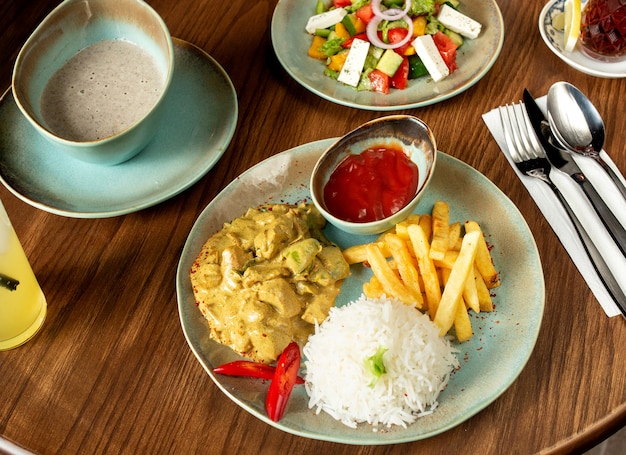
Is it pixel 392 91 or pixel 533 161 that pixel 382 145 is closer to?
pixel 392 91

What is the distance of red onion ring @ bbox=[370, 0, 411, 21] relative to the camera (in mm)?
2592

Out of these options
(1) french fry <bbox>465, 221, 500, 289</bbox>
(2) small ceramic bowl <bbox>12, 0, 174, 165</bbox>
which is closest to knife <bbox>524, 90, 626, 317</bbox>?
(1) french fry <bbox>465, 221, 500, 289</bbox>

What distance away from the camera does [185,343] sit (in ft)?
6.84

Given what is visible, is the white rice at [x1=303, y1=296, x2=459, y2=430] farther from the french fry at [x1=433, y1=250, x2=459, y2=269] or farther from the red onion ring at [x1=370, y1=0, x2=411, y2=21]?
the red onion ring at [x1=370, y1=0, x2=411, y2=21]

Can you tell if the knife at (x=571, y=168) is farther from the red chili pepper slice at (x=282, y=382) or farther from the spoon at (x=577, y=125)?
the red chili pepper slice at (x=282, y=382)

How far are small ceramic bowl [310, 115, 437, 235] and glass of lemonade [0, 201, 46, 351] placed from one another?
90 cm

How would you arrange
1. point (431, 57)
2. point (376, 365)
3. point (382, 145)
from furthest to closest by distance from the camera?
point (431, 57) < point (382, 145) < point (376, 365)

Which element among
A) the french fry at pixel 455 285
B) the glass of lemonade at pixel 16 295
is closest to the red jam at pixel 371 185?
the french fry at pixel 455 285

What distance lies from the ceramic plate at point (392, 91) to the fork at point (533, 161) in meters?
0.20

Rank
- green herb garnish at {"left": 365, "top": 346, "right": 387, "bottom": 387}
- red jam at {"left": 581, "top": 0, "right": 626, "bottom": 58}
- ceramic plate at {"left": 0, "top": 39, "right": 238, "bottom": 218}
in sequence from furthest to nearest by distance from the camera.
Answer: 1. red jam at {"left": 581, "top": 0, "right": 626, "bottom": 58}
2. ceramic plate at {"left": 0, "top": 39, "right": 238, "bottom": 218}
3. green herb garnish at {"left": 365, "top": 346, "right": 387, "bottom": 387}

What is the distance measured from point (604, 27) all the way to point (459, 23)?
0.53 metres

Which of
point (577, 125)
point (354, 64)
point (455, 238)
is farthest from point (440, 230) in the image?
point (354, 64)

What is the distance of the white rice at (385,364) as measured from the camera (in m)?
1.83

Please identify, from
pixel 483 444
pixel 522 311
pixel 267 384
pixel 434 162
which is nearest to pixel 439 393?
pixel 483 444
